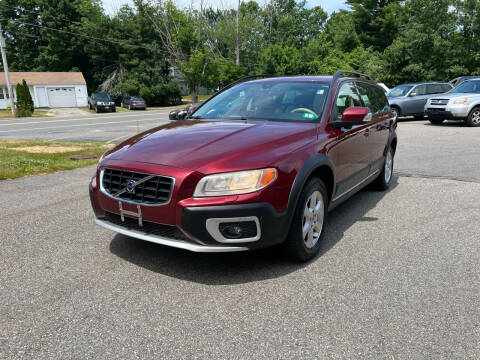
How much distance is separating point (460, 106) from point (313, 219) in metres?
13.1

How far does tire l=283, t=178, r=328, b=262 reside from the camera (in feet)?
11.0

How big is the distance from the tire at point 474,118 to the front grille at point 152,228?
14.4 meters

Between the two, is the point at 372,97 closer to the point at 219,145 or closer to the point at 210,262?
the point at 219,145

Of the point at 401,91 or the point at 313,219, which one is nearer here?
the point at 313,219

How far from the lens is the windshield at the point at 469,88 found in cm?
1480

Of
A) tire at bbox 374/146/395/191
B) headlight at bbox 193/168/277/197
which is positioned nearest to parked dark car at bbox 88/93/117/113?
tire at bbox 374/146/395/191

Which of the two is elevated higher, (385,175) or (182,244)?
(182,244)

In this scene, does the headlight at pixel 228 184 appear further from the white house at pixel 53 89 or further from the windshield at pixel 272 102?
the white house at pixel 53 89

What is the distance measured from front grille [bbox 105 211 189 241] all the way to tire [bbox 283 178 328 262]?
92 centimetres

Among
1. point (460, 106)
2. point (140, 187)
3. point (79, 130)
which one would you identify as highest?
point (140, 187)

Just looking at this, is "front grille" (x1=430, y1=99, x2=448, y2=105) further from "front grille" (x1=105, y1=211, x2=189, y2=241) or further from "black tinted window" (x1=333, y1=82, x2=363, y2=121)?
"front grille" (x1=105, y1=211, x2=189, y2=241)

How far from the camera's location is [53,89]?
47719mm

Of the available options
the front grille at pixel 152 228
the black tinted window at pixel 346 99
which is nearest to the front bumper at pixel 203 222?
the front grille at pixel 152 228

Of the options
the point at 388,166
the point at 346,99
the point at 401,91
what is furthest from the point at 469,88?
the point at 346,99
